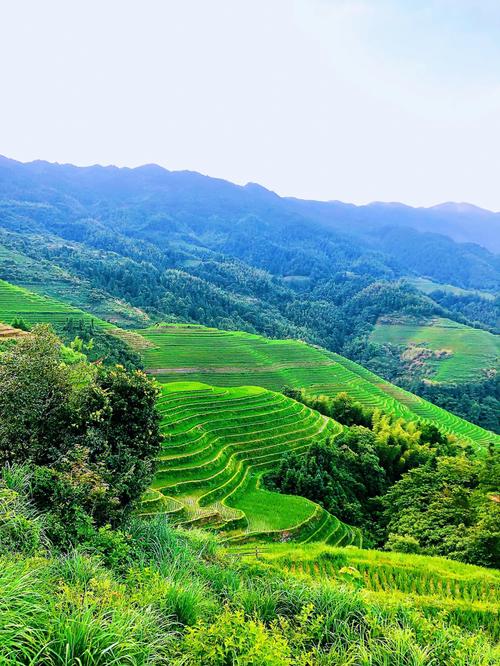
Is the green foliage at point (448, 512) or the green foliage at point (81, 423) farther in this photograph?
the green foliage at point (448, 512)

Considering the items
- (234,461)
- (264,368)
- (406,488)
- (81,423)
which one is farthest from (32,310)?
(81,423)

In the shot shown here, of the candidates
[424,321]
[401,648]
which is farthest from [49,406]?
[424,321]

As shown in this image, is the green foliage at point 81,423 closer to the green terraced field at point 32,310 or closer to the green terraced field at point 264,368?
the green terraced field at point 264,368

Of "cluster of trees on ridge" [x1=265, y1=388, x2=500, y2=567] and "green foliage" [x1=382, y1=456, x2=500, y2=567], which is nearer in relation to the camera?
"green foliage" [x1=382, y1=456, x2=500, y2=567]

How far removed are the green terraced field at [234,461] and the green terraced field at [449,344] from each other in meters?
60.7

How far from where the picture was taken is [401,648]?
5039 mm

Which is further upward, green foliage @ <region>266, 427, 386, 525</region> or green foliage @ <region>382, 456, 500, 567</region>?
green foliage @ <region>382, 456, 500, 567</region>

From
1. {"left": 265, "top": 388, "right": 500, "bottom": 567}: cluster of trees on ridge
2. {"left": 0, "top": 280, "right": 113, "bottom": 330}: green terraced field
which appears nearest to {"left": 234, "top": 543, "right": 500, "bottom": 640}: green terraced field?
{"left": 265, "top": 388, "right": 500, "bottom": 567}: cluster of trees on ridge

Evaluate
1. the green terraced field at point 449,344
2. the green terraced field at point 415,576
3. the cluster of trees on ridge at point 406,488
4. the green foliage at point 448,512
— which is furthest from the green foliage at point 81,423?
the green terraced field at point 449,344

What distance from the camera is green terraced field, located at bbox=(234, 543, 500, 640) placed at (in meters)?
9.55

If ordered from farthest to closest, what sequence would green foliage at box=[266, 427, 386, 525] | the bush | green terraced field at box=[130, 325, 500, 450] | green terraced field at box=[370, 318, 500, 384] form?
green terraced field at box=[370, 318, 500, 384] < green terraced field at box=[130, 325, 500, 450] < green foliage at box=[266, 427, 386, 525] < the bush

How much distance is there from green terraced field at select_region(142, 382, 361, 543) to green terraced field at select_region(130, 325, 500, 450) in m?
17.8

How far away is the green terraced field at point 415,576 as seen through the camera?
31.3 ft

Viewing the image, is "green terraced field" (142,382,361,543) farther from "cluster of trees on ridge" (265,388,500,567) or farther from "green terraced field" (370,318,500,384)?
"green terraced field" (370,318,500,384)
